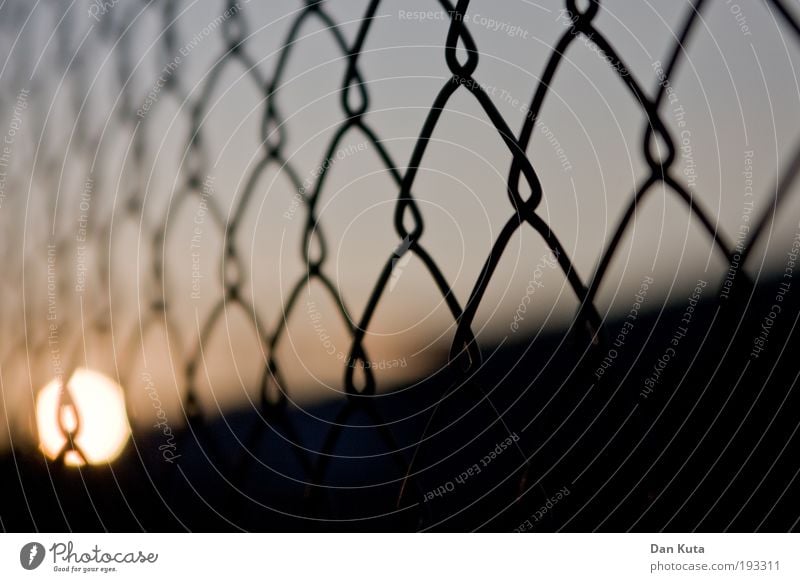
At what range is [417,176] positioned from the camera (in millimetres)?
375

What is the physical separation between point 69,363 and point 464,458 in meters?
0.26
